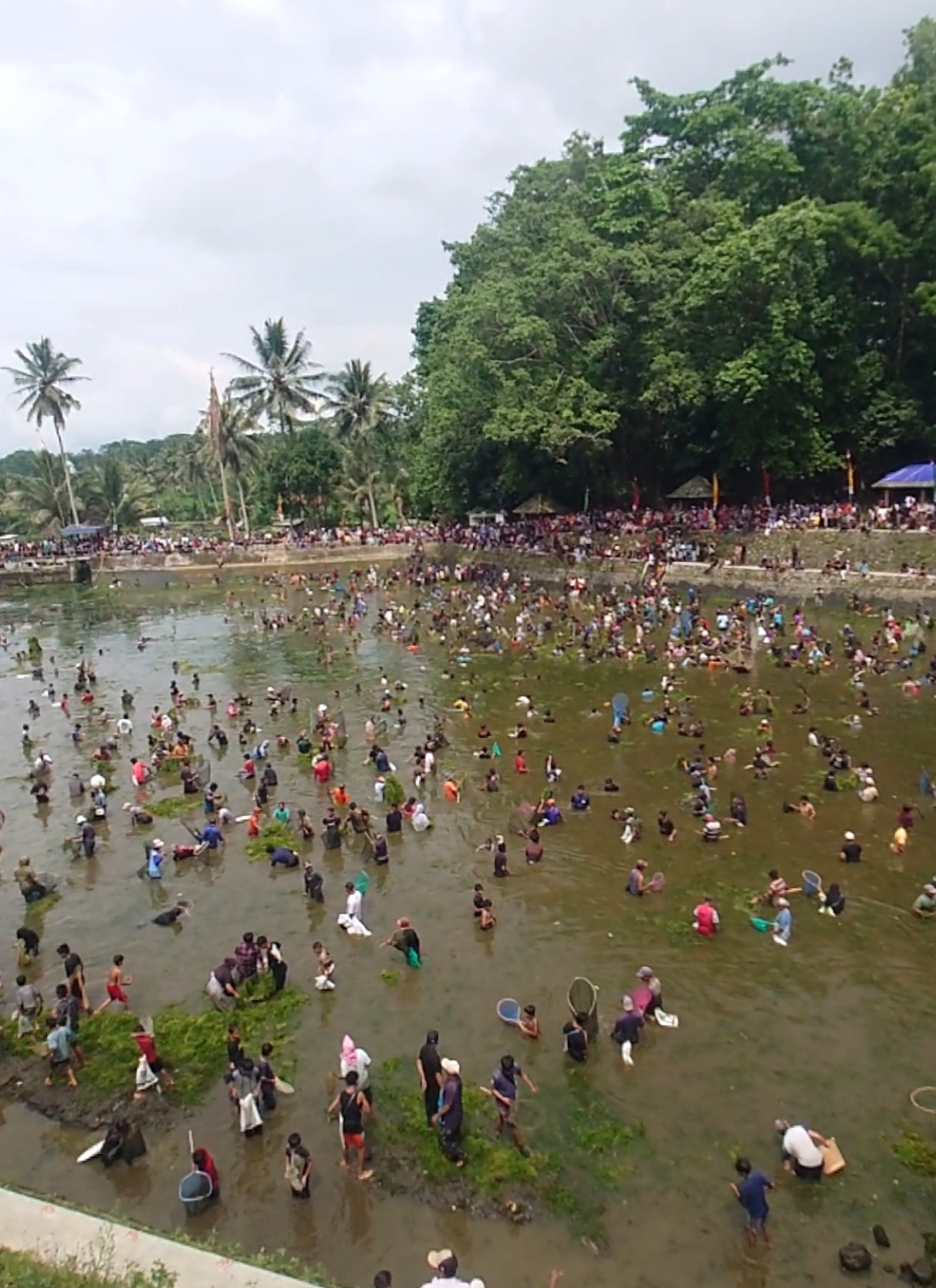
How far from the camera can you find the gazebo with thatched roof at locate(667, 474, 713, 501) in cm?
5059

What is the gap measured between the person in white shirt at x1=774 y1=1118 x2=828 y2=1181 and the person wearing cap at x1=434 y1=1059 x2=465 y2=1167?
3444 mm

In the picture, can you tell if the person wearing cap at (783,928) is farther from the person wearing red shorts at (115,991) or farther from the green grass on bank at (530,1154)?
the person wearing red shorts at (115,991)

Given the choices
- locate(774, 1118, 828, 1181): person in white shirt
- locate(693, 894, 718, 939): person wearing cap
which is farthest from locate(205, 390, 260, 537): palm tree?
locate(774, 1118, 828, 1181): person in white shirt

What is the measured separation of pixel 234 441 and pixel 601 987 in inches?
2542

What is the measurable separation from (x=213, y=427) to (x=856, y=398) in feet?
147

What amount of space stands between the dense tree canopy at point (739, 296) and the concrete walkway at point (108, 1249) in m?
40.4

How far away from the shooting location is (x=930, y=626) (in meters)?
33.2

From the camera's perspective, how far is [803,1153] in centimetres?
991

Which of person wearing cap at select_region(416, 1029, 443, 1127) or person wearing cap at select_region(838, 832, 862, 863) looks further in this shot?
person wearing cap at select_region(838, 832, 862, 863)

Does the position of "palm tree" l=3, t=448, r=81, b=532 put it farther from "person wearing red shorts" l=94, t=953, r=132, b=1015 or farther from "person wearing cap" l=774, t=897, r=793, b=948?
"person wearing cap" l=774, t=897, r=793, b=948

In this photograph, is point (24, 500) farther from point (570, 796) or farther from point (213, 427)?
point (570, 796)

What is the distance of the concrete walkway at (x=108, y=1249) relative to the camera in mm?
7859

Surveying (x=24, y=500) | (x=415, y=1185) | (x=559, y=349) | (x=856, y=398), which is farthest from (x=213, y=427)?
(x=415, y=1185)

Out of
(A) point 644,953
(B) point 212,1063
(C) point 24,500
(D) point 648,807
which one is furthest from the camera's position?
(C) point 24,500
